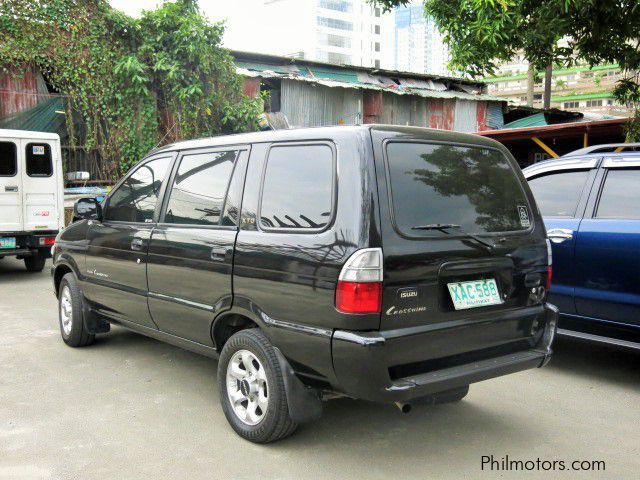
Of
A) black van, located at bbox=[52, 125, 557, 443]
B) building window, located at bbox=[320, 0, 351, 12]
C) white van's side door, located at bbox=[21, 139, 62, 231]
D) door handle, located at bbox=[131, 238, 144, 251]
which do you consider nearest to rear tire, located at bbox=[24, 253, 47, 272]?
white van's side door, located at bbox=[21, 139, 62, 231]

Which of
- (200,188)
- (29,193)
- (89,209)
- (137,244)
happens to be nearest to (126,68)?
(29,193)

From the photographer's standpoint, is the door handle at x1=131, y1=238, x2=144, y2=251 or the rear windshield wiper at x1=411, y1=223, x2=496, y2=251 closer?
the rear windshield wiper at x1=411, y1=223, x2=496, y2=251

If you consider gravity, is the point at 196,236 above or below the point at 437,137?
below

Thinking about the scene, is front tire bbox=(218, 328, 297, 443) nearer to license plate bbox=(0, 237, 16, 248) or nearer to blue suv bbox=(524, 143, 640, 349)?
blue suv bbox=(524, 143, 640, 349)

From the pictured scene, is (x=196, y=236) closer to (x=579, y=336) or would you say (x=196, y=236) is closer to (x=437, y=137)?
(x=437, y=137)

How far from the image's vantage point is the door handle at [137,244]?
4540 millimetres

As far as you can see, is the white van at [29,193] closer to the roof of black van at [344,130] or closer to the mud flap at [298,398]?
the roof of black van at [344,130]

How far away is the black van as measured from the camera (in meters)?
3.11

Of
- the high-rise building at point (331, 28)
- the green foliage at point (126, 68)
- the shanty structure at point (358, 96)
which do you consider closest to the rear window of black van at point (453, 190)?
the green foliage at point (126, 68)

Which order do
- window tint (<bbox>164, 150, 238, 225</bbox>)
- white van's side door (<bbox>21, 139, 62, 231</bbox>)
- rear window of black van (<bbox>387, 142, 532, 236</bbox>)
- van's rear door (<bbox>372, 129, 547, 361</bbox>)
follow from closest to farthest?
van's rear door (<bbox>372, 129, 547, 361</bbox>) < rear window of black van (<bbox>387, 142, 532, 236</bbox>) < window tint (<bbox>164, 150, 238, 225</bbox>) < white van's side door (<bbox>21, 139, 62, 231</bbox>)

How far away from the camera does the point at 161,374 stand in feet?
16.3

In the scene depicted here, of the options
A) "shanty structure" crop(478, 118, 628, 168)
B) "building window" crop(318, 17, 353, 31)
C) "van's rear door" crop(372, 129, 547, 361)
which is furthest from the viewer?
"building window" crop(318, 17, 353, 31)

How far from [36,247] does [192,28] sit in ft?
22.8

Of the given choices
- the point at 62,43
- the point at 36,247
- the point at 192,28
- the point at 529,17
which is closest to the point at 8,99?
the point at 62,43
